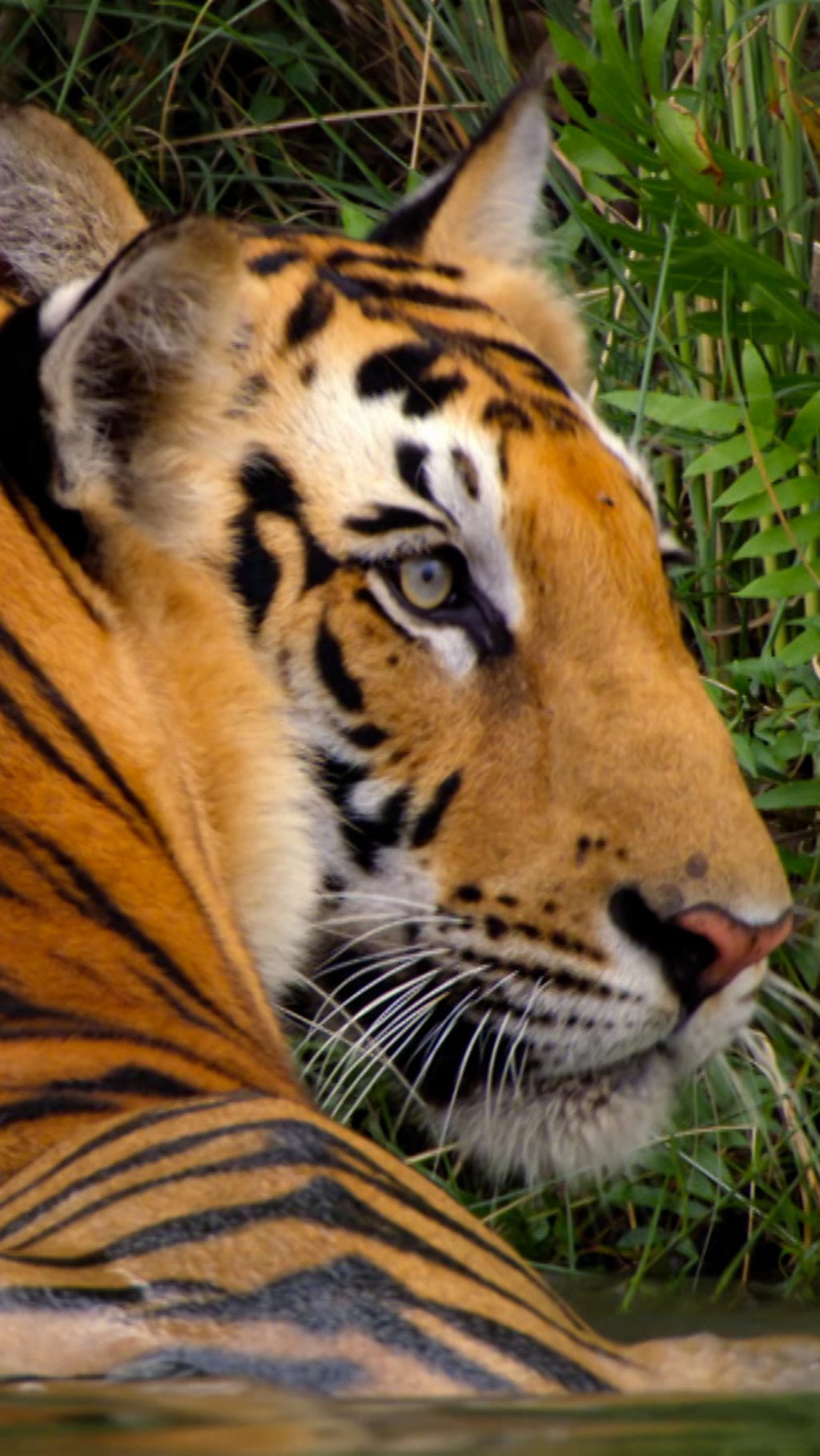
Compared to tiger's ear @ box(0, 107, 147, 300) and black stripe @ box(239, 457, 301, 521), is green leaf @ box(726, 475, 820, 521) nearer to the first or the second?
black stripe @ box(239, 457, 301, 521)

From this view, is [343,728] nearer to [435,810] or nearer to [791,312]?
[435,810]

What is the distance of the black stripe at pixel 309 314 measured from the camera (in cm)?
266

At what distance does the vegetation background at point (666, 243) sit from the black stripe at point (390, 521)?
55 cm

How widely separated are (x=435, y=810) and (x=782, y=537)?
966mm

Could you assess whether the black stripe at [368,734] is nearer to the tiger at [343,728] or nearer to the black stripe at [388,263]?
the tiger at [343,728]

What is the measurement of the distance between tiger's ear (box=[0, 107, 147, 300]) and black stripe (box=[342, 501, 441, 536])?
0.40 m

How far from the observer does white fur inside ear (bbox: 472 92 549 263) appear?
3006 millimetres

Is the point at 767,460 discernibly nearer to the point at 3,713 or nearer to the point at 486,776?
the point at 486,776

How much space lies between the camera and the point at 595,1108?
2.55 metres

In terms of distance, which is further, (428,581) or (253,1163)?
(428,581)

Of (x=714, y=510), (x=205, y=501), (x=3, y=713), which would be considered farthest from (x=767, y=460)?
(x=3, y=713)

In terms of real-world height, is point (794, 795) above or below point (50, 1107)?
below

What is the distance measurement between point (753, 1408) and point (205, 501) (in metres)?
1.21

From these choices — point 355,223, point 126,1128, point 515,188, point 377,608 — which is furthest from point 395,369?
point 355,223
